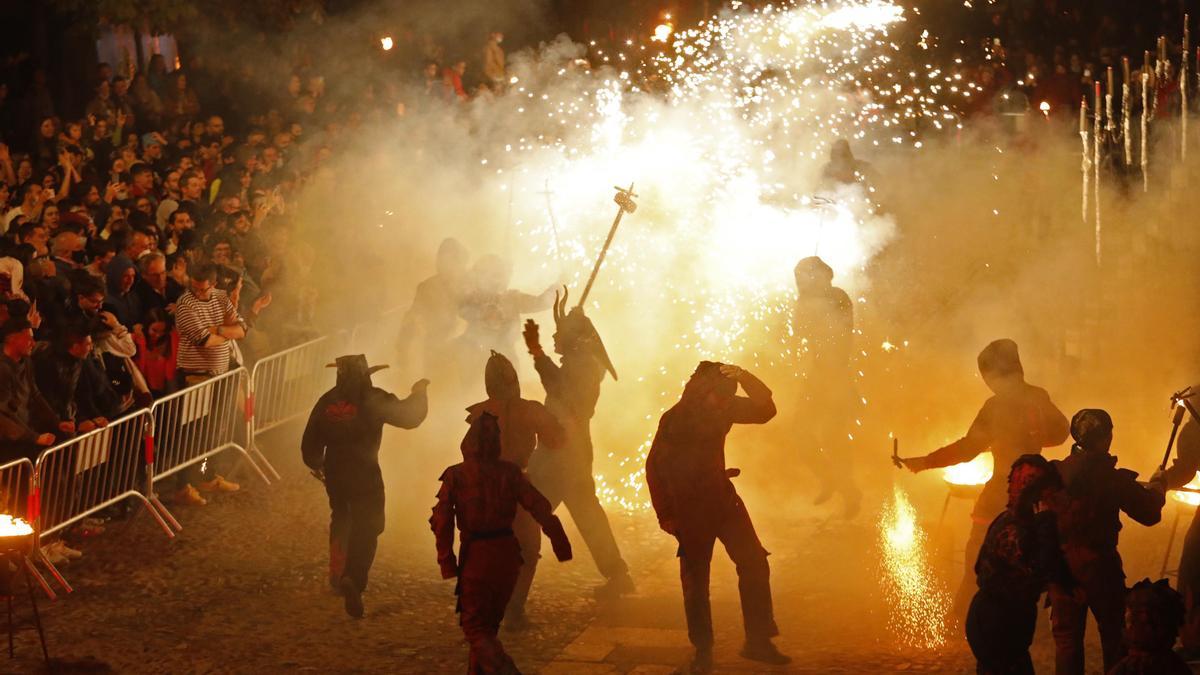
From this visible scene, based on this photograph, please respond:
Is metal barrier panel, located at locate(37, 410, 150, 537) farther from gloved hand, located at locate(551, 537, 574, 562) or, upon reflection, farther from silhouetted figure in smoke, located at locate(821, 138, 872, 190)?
silhouetted figure in smoke, located at locate(821, 138, 872, 190)

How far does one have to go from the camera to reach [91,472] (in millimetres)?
9844

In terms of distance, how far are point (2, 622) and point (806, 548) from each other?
188 inches

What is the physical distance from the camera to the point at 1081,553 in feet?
21.5

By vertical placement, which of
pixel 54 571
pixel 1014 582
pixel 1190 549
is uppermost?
pixel 1190 549

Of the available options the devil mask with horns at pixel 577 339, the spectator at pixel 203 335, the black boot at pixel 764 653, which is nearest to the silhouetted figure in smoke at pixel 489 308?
the spectator at pixel 203 335

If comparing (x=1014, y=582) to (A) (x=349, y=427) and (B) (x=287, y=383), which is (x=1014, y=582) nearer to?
(A) (x=349, y=427)

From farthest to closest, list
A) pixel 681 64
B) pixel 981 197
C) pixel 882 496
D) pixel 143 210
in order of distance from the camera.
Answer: pixel 981 197 → pixel 681 64 → pixel 143 210 → pixel 882 496

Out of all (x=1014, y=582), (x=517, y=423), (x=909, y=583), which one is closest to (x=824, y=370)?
(x=909, y=583)

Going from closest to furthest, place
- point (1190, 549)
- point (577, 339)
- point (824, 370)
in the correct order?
point (1190, 549)
point (577, 339)
point (824, 370)

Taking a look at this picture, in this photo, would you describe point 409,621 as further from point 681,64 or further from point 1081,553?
point 681,64

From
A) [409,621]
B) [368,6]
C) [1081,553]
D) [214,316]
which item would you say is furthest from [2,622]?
[368,6]

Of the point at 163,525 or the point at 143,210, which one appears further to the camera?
the point at 143,210

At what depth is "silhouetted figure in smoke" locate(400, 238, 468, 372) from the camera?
1167 centimetres

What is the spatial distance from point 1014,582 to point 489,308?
6186mm
